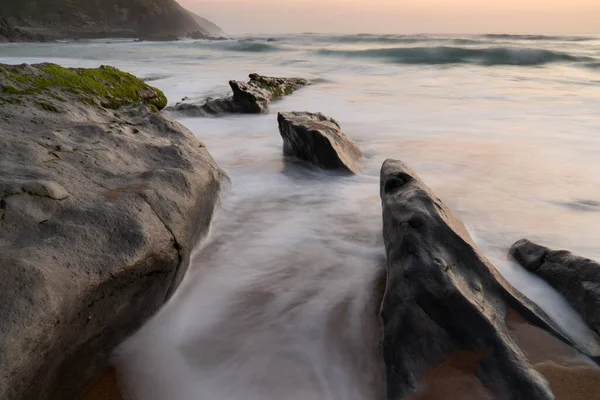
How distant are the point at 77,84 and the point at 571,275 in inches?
184

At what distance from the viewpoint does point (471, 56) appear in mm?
24875

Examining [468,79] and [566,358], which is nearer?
[566,358]

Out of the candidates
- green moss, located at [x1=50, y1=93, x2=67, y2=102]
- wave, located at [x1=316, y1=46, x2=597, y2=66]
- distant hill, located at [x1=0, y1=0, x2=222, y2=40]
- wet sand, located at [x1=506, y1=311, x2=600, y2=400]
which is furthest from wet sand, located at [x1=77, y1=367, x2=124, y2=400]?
distant hill, located at [x1=0, y1=0, x2=222, y2=40]

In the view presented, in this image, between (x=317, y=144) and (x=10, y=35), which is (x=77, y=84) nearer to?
(x=317, y=144)

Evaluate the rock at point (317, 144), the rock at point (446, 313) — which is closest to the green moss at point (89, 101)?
the rock at point (317, 144)

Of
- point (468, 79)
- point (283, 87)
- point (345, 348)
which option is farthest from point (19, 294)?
point (468, 79)

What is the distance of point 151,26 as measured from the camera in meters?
95.1

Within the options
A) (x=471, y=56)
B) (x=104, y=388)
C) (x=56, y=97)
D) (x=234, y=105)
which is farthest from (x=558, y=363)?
(x=471, y=56)

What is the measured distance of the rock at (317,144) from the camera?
5117 mm

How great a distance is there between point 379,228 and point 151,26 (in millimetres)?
104361

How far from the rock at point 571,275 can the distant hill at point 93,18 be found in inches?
2955

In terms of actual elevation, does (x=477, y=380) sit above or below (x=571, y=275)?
below

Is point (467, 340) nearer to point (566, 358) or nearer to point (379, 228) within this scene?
point (566, 358)

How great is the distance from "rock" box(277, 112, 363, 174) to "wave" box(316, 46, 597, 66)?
64.2 feet
